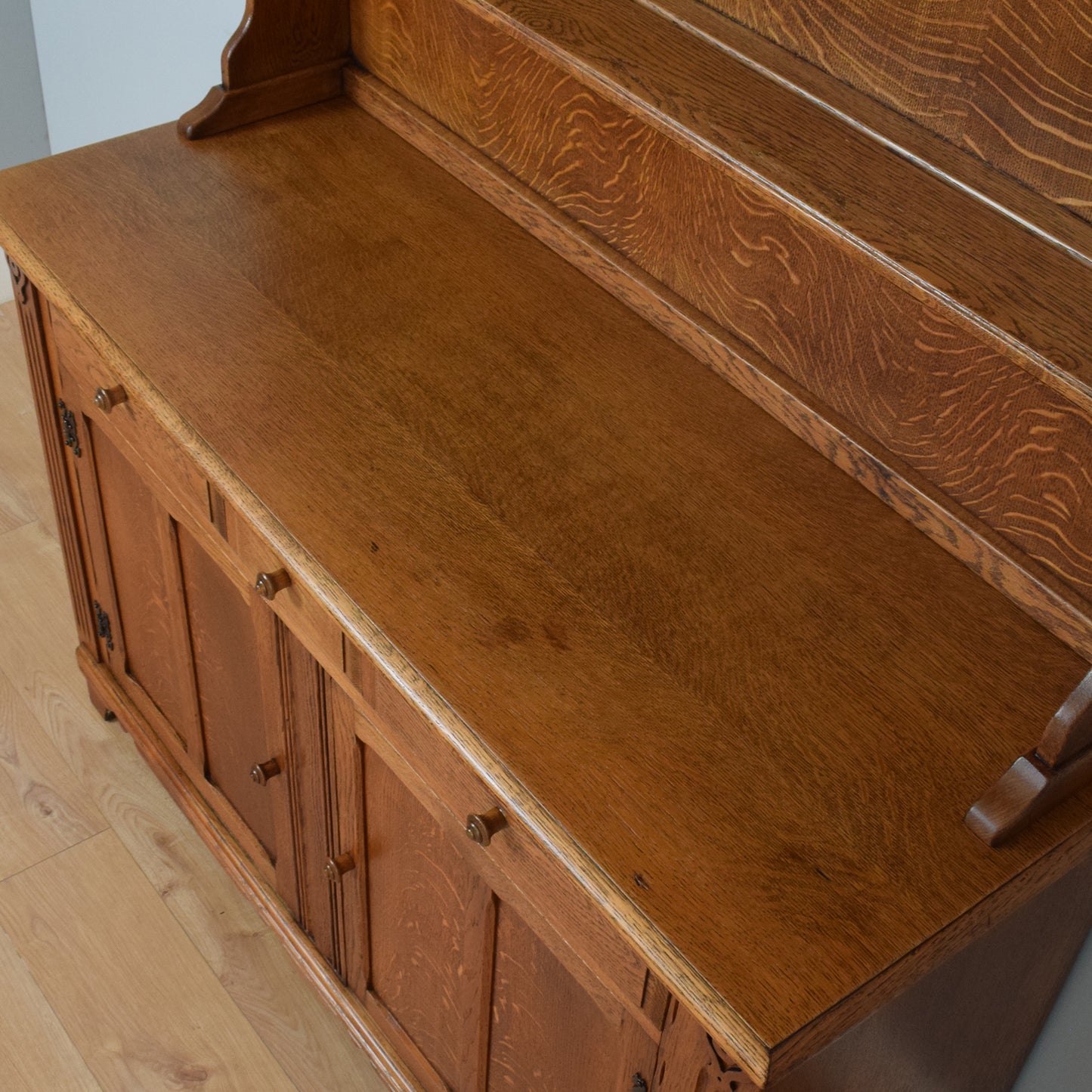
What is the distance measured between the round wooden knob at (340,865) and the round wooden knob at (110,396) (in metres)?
0.54

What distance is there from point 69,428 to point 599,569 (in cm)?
83

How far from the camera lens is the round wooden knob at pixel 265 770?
1.46m

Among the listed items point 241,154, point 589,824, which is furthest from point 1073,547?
point 241,154

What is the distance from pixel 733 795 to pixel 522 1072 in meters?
0.48

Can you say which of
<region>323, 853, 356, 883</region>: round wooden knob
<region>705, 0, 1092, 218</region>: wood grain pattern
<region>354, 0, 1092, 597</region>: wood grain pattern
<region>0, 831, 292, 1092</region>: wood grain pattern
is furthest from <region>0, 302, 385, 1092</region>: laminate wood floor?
<region>705, 0, 1092, 218</region>: wood grain pattern

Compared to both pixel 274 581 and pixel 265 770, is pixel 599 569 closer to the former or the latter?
pixel 274 581

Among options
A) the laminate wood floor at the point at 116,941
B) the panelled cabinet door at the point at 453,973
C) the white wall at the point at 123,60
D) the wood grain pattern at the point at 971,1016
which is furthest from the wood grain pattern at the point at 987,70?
the laminate wood floor at the point at 116,941

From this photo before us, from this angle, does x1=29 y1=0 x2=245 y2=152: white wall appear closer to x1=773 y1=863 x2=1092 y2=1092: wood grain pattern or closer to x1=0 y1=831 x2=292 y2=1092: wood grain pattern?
x1=0 y1=831 x2=292 y2=1092: wood grain pattern

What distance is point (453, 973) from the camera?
51.3 inches

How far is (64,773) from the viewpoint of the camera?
2002 millimetres

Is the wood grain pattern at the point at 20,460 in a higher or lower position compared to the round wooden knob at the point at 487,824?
lower

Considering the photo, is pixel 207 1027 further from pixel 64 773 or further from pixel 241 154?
pixel 241 154

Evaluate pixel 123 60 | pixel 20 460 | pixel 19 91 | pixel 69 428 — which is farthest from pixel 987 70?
pixel 19 91

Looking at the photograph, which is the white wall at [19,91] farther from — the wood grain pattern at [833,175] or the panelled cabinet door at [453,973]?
the panelled cabinet door at [453,973]
